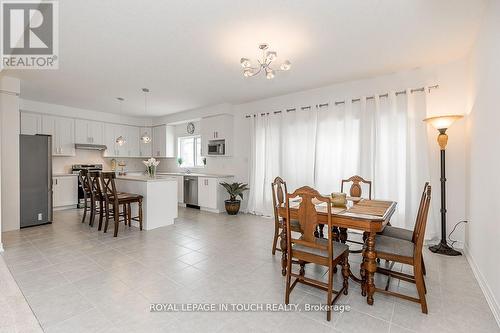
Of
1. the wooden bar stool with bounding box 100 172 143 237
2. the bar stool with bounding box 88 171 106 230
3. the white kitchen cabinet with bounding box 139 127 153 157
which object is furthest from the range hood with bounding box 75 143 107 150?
the wooden bar stool with bounding box 100 172 143 237

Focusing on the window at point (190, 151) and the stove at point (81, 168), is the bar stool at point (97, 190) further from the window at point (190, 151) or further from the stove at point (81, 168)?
the window at point (190, 151)

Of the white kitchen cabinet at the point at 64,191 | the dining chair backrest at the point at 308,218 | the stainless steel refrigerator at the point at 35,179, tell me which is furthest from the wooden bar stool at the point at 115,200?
the dining chair backrest at the point at 308,218

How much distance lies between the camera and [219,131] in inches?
241

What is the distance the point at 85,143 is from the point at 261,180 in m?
4.83

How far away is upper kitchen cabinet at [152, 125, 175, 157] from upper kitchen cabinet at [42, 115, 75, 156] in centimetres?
221

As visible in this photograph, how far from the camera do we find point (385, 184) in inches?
155

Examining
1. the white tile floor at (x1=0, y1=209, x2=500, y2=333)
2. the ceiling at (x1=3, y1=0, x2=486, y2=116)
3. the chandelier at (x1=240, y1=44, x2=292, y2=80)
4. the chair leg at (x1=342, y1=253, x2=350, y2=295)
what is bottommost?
the white tile floor at (x1=0, y1=209, x2=500, y2=333)

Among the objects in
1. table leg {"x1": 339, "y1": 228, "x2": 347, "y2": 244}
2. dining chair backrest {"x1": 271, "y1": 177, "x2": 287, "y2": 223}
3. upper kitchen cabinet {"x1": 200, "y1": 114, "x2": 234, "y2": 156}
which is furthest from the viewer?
upper kitchen cabinet {"x1": 200, "y1": 114, "x2": 234, "y2": 156}

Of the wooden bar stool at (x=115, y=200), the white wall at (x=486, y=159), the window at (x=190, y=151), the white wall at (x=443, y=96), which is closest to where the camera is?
the white wall at (x=486, y=159)

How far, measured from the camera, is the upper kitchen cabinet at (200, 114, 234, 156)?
19.7ft

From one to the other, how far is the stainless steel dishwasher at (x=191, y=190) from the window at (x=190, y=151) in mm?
799

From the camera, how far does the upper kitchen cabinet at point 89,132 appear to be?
253 inches

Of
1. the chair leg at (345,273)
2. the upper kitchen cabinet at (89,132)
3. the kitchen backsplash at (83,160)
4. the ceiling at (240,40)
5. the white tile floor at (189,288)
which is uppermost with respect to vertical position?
the ceiling at (240,40)

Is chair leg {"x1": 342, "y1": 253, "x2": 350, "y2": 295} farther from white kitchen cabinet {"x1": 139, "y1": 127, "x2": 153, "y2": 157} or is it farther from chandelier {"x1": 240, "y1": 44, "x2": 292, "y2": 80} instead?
white kitchen cabinet {"x1": 139, "y1": 127, "x2": 153, "y2": 157}
